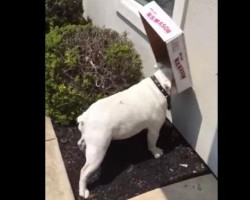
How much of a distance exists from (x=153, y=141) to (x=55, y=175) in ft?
2.77

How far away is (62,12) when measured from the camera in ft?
14.9

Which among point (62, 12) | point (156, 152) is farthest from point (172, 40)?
point (62, 12)

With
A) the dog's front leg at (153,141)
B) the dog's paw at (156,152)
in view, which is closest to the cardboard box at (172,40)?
the dog's front leg at (153,141)

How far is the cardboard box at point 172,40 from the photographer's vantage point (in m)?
2.75

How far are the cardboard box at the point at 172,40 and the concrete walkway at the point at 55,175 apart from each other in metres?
1.14

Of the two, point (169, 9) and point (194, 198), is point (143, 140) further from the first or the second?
point (169, 9)

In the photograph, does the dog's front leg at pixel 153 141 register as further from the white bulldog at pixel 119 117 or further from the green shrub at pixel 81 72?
the green shrub at pixel 81 72

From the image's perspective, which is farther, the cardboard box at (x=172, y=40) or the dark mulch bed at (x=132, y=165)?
the dark mulch bed at (x=132, y=165)

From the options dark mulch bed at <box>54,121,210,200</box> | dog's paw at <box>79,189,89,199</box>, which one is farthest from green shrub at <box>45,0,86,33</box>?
dog's paw at <box>79,189,89,199</box>

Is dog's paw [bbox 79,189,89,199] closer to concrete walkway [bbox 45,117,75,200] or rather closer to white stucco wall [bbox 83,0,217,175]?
concrete walkway [bbox 45,117,75,200]

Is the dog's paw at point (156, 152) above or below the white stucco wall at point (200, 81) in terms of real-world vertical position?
below
